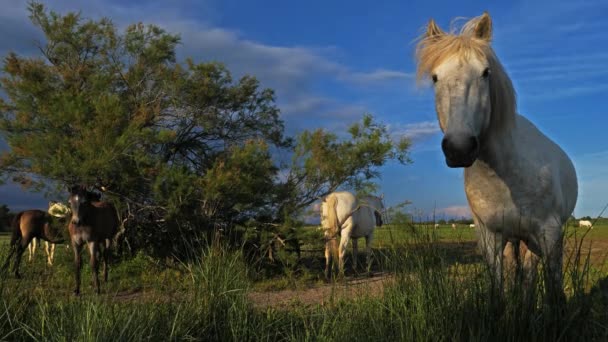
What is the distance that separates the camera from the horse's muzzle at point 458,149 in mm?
2743

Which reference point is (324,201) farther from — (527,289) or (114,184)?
(527,289)

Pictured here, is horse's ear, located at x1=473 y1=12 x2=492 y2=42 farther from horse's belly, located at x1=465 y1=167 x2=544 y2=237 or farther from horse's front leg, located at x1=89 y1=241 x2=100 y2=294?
horse's front leg, located at x1=89 y1=241 x2=100 y2=294

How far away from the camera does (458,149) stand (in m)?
2.74

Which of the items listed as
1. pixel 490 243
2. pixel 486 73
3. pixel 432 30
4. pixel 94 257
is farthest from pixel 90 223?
pixel 486 73

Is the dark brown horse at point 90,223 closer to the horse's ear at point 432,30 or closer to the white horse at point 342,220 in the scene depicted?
the white horse at point 342,220

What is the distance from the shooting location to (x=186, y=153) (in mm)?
10938

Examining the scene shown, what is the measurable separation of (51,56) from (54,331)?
9.27m

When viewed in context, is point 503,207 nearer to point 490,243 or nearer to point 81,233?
point 490,243

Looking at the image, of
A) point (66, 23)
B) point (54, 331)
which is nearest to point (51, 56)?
point (66, 23)

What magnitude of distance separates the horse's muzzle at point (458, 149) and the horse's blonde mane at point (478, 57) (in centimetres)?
74

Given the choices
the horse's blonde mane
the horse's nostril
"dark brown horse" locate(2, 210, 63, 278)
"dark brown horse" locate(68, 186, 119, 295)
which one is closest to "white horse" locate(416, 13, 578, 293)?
the horse's blonde mane

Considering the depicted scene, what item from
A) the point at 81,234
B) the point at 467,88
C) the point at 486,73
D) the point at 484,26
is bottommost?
the point at 81,234

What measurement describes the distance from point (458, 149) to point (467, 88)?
559 mm

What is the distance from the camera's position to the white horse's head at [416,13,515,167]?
2797 millimetres
